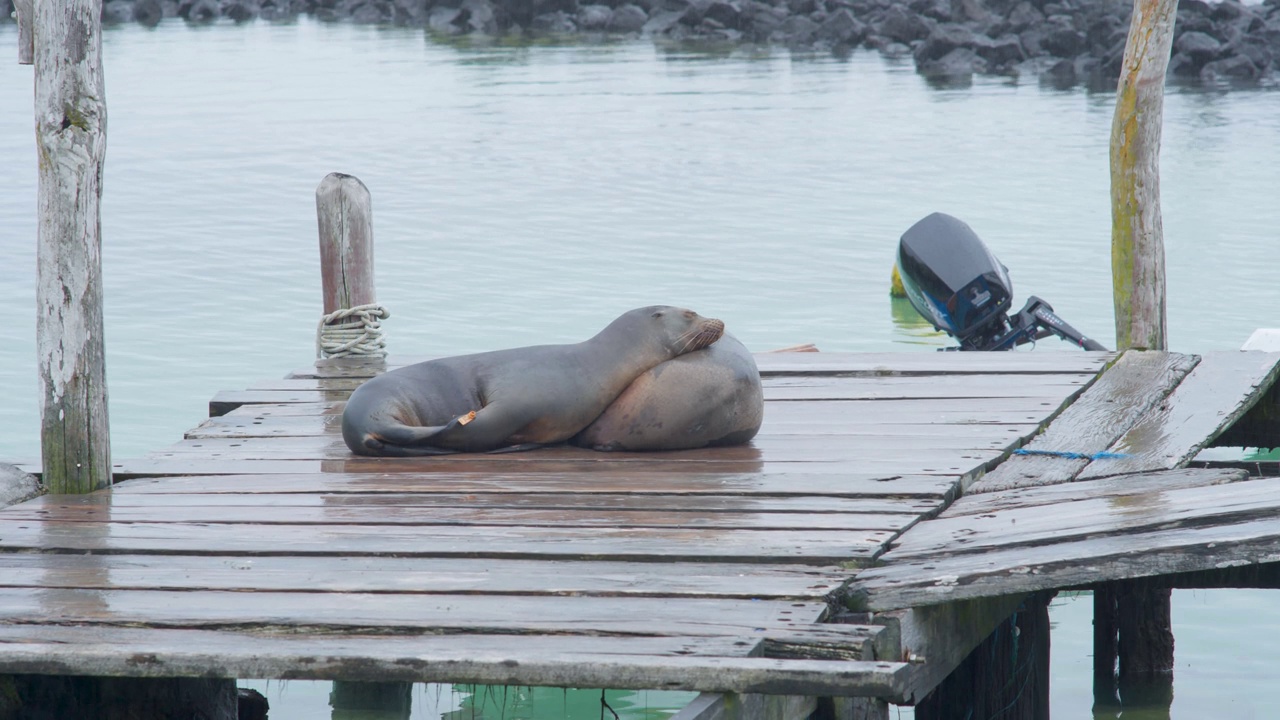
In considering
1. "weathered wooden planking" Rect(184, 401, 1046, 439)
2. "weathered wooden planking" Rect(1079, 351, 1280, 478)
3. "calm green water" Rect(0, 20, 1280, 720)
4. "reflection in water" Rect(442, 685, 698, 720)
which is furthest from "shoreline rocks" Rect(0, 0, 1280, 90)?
"reflection in water" Rect(442, 685, 698, 720)

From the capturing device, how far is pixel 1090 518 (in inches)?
178

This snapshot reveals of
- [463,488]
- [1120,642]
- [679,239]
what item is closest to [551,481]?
[463,488]

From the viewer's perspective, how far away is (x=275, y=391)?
7.22 meters

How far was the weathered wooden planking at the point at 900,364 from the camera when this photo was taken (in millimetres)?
7242

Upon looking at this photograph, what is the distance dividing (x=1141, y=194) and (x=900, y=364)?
201 centimetres

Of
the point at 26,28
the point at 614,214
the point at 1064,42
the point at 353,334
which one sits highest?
the point at 26,28

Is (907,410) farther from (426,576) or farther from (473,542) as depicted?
(426,576)

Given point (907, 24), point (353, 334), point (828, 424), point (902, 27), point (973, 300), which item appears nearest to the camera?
point (828, 424)

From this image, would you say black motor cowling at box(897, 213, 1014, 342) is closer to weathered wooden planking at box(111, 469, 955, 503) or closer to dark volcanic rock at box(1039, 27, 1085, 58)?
weathered wooden planking at box(111, 469, 955, 503)

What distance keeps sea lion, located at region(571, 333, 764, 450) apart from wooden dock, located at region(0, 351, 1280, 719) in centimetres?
8

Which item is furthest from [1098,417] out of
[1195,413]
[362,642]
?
[362,642]

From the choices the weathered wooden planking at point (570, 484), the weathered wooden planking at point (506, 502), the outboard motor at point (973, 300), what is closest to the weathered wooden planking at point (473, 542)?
the weathered wooden planking at point (506, 502)

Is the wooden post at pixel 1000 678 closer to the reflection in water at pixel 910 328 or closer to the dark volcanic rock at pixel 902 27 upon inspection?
the reflection in water at pixel 910 328

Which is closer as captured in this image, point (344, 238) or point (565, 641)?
point (565, 641)
